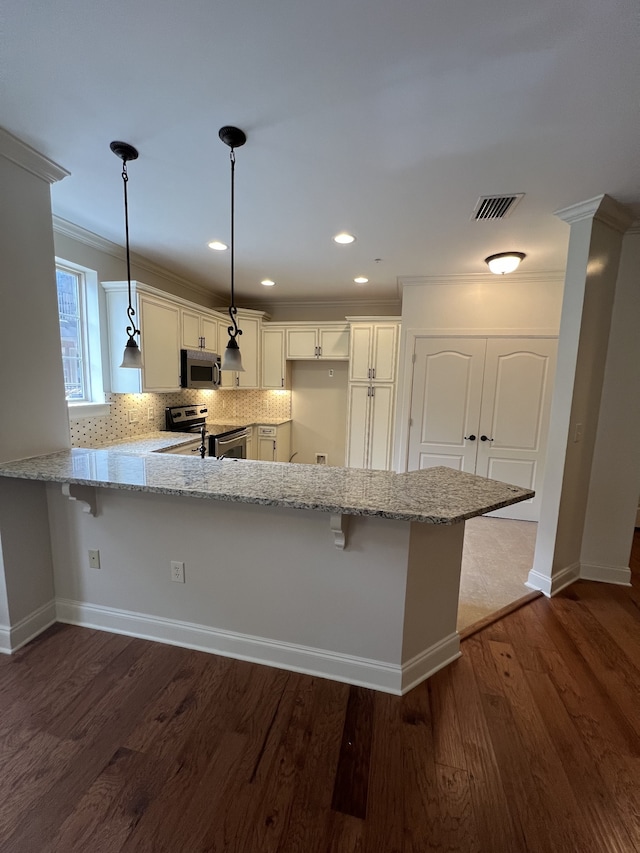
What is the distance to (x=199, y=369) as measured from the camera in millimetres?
3955

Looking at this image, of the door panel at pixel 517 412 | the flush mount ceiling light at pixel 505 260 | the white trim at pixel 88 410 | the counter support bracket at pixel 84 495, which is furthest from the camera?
A: the door panel at pixel 517 412

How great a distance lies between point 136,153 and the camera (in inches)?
71.0

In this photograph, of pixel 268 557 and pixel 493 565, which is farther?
pixel 493 565

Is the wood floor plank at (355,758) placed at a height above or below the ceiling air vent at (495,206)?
below

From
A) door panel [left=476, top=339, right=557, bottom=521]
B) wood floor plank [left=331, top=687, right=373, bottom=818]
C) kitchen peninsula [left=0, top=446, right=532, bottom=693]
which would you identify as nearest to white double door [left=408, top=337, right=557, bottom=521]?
door panel [left=476, top=339, right=557, bottom=521]

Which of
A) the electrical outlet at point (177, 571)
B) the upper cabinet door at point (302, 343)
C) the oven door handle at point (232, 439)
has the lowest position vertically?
the electrical outlet at point (177, 571)

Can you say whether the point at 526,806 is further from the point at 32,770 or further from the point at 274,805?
the point at 32,770

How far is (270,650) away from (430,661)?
804 millimetres

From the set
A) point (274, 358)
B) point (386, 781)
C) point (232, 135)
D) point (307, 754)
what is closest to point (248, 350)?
point (274, 358)

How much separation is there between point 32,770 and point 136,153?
2685 millimetres

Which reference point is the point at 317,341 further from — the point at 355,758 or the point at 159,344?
the point at 355,758

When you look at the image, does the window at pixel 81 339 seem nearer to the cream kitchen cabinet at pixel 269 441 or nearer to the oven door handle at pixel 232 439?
the oven door handle at pixel 232 439

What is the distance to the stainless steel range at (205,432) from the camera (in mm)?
3719

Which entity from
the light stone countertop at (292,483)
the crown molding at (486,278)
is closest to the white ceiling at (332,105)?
the crown molding at (486,278)
